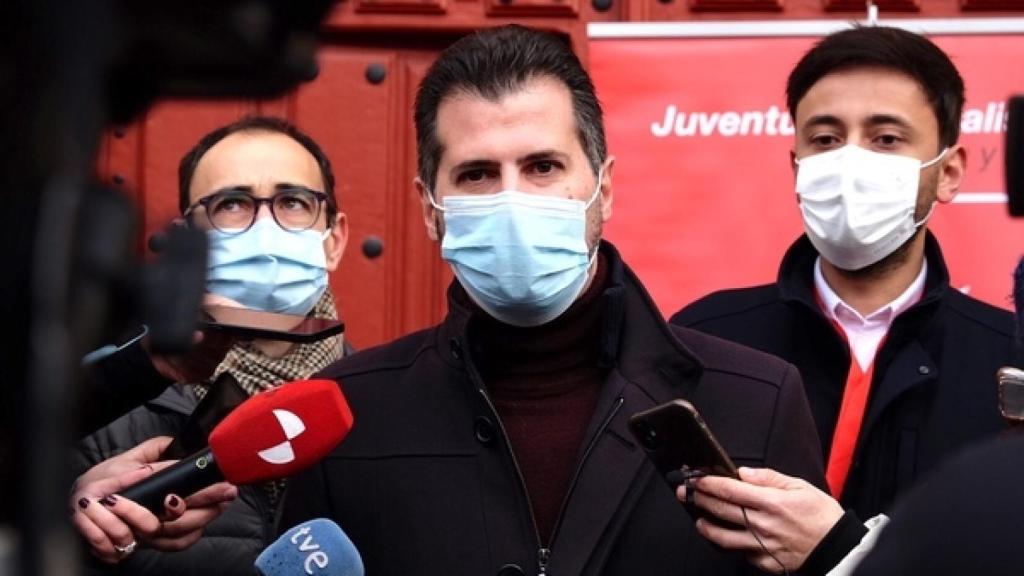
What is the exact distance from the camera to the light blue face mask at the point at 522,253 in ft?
12.3

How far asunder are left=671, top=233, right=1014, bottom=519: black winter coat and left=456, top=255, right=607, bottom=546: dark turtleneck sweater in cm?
77

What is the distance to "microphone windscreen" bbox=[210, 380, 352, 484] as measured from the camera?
321 centimetres

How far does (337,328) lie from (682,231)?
90.1 inches

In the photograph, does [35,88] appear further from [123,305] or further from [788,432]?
[788,432]

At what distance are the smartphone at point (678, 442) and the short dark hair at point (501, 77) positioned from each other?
→ 88 centimetres

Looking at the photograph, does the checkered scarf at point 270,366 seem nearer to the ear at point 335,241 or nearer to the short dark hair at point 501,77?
the ear at point 335,241

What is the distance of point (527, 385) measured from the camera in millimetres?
3762

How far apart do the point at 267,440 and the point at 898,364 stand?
168cm

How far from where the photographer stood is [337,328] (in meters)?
3.57

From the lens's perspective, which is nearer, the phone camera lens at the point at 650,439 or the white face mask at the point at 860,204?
the phone camera lens at the point at 650,439

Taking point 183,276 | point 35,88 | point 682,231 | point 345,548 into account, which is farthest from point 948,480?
point 682,231

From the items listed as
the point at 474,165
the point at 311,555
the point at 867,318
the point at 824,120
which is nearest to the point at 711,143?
the point at 824,120

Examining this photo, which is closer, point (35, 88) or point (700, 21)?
point (35, 88)

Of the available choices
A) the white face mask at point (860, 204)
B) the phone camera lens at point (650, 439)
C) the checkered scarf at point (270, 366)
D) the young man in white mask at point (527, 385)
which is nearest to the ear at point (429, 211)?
the young man in white mask at point (527, 385)
